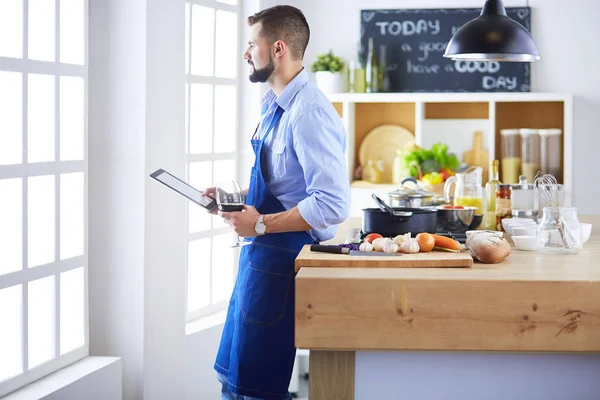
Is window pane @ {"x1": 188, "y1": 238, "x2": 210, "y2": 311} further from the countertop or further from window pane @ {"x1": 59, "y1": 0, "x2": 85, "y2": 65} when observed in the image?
the countertop

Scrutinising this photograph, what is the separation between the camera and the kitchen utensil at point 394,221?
8.48 feet

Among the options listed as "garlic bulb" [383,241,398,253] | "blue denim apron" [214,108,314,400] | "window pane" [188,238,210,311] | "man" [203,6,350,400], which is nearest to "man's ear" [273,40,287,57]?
"man" [203,6,350,400]

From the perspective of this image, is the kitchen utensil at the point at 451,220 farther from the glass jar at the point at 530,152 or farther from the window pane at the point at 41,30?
the glass jar at the point at 530,152

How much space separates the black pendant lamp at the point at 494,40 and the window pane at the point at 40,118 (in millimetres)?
1703

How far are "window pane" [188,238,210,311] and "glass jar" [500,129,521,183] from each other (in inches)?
82.0

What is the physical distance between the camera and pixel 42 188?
309 cm

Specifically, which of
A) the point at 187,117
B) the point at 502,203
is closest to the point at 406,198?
the point at 502,203

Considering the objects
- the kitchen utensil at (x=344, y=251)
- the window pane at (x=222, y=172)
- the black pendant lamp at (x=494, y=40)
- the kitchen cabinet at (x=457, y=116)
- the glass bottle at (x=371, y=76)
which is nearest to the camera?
the kitchen utensil at (x=344, y=251)

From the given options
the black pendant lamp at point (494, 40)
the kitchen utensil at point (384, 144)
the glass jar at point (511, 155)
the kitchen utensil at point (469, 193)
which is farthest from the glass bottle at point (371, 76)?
the kitchen utensil at point (469, 193)

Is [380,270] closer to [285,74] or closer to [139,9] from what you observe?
[285,74]

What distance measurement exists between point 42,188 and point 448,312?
1.76m

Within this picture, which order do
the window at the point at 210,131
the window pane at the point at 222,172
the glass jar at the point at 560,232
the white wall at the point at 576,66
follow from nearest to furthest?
the glass jar at the point at 560,232, the window at the point at 210,131, the window pane at the point at 222,172, the white wall at the point at 576,66

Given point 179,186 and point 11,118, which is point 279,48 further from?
point 11,118

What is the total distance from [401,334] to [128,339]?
1.79 m
